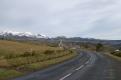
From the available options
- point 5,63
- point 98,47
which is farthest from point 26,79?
point 98,47

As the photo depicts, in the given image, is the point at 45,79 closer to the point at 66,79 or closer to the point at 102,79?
the point at 66,79

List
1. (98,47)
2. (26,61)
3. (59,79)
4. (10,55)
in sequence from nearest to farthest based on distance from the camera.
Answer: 1. (59,79)
2. (26,61)
3. (10,55)
4. (98,47)

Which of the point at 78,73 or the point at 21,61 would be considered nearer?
the point at 78,73

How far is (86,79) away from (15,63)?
1537 centimetres

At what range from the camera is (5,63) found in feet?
106

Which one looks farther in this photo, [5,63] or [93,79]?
[5,63]

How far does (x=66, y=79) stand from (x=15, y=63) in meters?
15.1

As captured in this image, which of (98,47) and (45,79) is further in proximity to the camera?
(98,47)

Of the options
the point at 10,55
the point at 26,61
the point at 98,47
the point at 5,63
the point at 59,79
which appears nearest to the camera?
the point at 59,79

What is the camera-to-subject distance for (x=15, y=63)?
3347 centimetres

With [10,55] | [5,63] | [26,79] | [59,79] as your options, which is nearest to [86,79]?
[59,79]

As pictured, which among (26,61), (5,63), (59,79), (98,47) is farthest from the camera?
(98,47)

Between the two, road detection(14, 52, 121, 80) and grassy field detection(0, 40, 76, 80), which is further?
grassy field detection(0, 40, 76, 80)

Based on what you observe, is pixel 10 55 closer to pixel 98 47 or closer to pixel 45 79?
pixel 45 79
